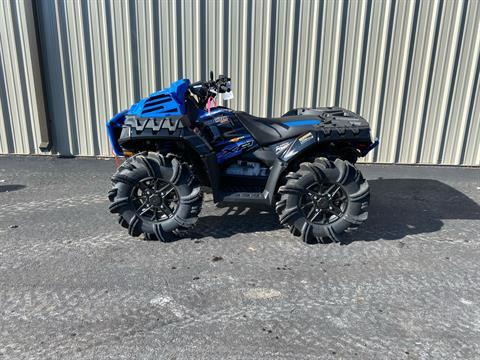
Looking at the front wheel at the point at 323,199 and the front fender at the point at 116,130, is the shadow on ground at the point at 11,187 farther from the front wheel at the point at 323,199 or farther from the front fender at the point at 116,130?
the front wheel at the point at 323,199

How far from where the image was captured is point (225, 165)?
150 inches

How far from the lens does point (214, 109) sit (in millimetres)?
3846

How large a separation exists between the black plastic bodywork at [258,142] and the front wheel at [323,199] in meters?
0.19

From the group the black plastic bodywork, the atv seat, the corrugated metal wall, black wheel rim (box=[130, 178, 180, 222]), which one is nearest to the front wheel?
the black plastic bodywork

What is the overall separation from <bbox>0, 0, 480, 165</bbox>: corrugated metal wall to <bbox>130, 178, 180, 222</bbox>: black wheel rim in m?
2.85

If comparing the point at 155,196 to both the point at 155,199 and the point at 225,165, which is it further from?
the point at 225,165

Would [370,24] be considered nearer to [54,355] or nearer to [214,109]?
[214,109]

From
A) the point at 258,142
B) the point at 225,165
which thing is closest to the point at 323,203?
the point at 258,142

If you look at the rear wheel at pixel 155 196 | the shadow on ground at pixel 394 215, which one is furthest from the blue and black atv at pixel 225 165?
the shadow on ground at pixel 394 215

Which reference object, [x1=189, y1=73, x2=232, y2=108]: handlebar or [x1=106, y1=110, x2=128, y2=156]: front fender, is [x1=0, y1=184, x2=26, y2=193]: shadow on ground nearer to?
[x1=106, y1=110, x2=128, y2=156]: front fender

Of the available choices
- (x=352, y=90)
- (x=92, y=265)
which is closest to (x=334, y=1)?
(x=352, y=90)

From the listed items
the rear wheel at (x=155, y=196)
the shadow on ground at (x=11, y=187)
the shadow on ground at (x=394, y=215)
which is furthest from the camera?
the shadow on ground at (x=11, y=187)

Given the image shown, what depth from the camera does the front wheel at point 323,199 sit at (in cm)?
353

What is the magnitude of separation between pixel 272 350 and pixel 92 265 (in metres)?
1.66
